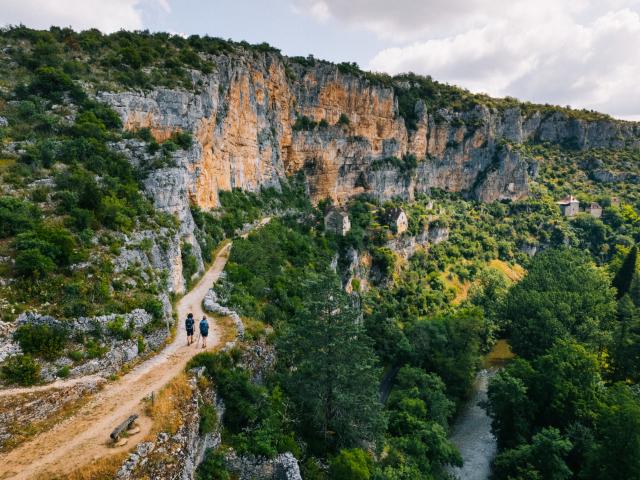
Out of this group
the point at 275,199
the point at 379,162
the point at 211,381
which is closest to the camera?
the point at 211,381

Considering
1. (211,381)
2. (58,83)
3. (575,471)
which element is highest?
(58,83)

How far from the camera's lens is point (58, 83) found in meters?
25.6

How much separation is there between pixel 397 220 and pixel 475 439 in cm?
3303

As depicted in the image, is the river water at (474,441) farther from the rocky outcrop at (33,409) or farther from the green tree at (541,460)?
the rocky outcrop at (33,409)

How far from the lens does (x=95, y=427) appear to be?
1158 cm

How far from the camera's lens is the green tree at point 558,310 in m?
34.4

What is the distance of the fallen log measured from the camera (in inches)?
435

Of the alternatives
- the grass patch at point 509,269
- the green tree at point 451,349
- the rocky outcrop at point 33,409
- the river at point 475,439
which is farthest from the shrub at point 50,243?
the grass patch at point 509,269

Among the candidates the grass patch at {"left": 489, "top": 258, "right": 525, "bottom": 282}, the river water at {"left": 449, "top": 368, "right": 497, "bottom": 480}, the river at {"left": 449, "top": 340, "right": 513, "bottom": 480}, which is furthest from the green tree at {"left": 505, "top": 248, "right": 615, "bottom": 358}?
the grass patch at {"left": 489, "top": 258, "right": 525, "bottom": 282}

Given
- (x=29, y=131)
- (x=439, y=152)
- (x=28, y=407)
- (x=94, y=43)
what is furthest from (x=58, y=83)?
(x=439, y=152)

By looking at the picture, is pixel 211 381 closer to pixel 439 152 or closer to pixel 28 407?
pixel 28 407

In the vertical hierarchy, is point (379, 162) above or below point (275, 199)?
above

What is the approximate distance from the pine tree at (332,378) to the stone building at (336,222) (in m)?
31.3

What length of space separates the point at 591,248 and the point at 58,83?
8452cm
